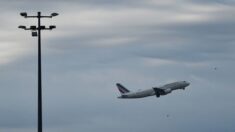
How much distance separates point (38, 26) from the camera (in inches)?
2397

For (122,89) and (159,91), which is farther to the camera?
(122,89)

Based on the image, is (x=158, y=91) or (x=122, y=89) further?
(x=122, y=89)

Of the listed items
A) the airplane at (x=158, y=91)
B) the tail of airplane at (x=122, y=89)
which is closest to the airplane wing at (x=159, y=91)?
the airplane at (x=158, y=91)

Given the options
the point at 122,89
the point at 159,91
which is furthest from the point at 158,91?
the point at 122,89

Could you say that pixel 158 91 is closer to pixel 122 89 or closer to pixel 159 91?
pixel 159 91

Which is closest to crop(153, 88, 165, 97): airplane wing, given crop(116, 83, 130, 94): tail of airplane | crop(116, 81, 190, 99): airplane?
crop(116, 81, 190, 99): airplane

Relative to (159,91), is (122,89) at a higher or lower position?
higher

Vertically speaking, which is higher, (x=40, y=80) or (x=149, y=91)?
(x=149, y=91)

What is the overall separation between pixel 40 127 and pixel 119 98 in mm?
116288

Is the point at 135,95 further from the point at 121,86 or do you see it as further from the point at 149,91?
the point at 121,86

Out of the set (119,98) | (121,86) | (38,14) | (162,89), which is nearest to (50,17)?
(38,14)

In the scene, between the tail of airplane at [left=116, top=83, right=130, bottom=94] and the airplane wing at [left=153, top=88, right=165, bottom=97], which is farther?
the tail of airplane at [left=116, top=83, right=130, bottom=94]

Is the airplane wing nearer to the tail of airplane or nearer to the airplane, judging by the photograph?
the airplane

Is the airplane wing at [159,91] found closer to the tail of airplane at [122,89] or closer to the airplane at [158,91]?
the airplane at [158,91]
